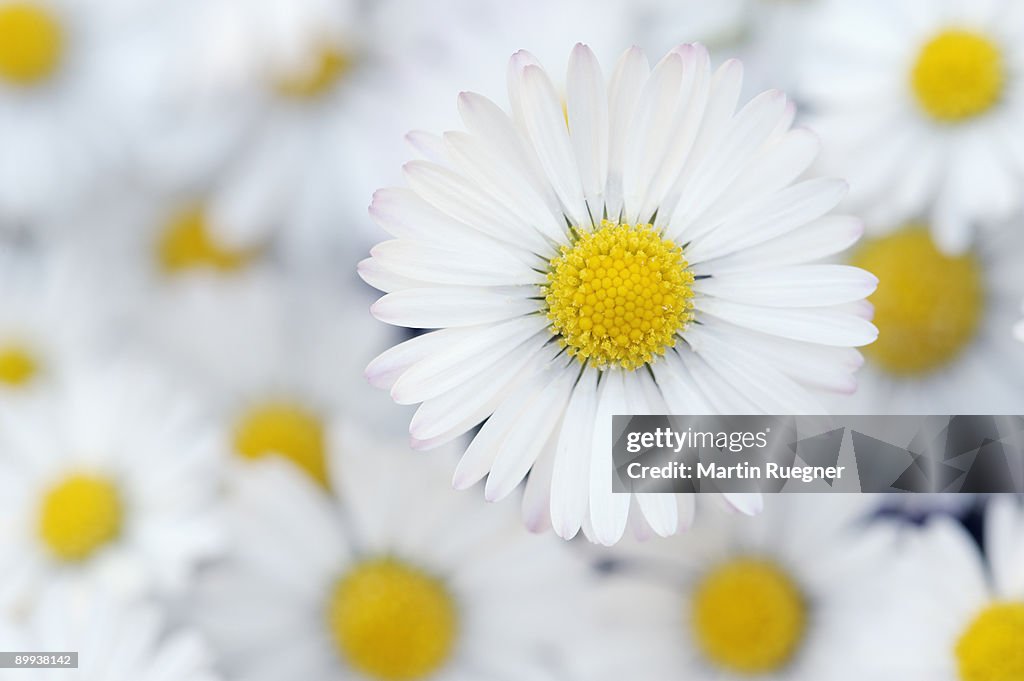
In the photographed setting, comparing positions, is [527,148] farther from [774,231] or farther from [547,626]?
[547,626]

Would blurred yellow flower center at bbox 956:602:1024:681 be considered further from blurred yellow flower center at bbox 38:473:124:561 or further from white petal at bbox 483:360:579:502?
blurred yellow flower center at bbox 38:473:124:561

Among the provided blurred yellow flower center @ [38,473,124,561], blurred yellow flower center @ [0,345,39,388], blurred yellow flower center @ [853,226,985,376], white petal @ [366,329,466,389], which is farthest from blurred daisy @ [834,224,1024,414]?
blurred yellow flower center @ [0,345,39,388]

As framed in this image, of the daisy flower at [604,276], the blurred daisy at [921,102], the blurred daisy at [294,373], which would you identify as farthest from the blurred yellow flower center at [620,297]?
the blurred daisy at [294,373]

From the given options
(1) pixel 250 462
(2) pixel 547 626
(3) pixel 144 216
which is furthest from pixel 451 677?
(3) pixel 144 216

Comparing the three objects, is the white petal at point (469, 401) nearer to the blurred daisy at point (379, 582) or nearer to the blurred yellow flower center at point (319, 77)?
the blurred daisy at point (379, 582)

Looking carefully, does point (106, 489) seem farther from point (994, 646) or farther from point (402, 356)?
point (994, 646)

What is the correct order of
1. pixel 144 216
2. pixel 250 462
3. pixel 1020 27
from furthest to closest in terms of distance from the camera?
1. pixel 144 216
2. pixel 250 462
3. pixel 1020 27
